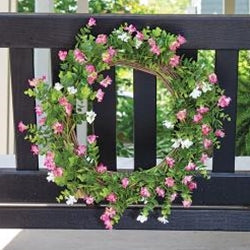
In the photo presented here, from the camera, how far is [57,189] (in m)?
1.97

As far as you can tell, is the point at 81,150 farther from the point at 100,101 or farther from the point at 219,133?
the point at 219,133

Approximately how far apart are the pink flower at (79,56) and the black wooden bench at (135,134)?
94 mm

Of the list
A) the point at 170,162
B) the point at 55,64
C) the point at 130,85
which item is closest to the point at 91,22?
the point at 55,64

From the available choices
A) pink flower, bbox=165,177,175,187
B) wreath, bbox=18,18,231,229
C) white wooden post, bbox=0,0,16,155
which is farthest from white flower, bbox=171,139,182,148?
white wooden post, bbox=0,0,16,155

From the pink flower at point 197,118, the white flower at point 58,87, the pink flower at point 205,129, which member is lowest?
the pink flower at point 205,129

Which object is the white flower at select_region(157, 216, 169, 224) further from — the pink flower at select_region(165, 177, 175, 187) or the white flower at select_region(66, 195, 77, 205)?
the white flower at select_region(66, 195, 77, 205)

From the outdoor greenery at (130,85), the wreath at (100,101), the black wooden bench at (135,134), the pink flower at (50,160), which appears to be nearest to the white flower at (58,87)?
the wreath at (100,101)

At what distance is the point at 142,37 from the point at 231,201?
62cm

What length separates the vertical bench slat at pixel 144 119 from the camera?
1880mm

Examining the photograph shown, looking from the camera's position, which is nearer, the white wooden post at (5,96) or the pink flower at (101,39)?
the pink flower at (101,39)

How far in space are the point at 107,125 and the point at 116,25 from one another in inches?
12.7

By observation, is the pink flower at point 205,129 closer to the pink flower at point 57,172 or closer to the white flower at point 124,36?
the white flower at point 124,36

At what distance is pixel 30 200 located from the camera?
6.49ft

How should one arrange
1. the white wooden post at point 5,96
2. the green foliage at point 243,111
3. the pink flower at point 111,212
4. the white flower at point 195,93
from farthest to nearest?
the white wooden post at point 5,96, the green foliage at point 243,111, the pink flower at point 111,212, the white flower at point 195,93
